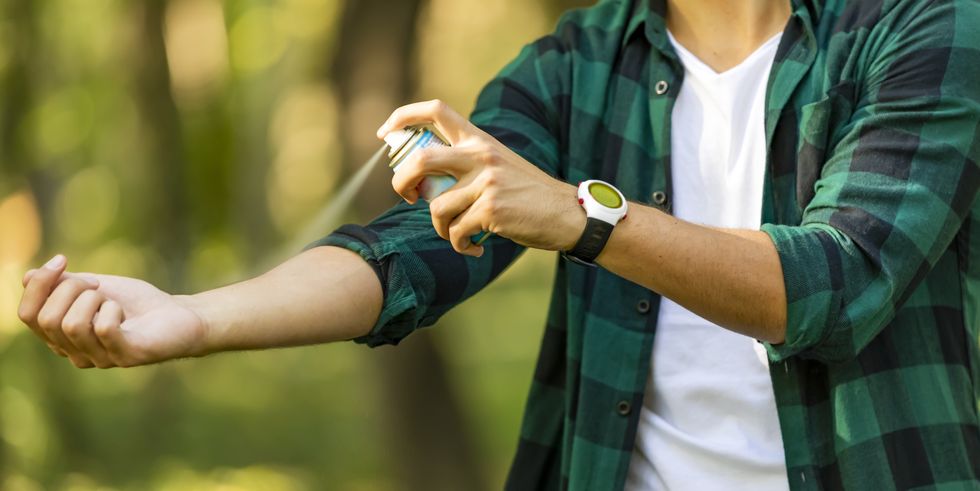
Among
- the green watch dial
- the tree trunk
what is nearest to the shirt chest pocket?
the green watch dial

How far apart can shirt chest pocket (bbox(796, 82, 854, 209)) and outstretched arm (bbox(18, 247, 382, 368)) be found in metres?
0.68

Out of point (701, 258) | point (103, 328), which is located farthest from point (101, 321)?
point (701, 258)

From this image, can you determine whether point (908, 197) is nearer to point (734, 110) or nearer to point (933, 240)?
point (933, 240)

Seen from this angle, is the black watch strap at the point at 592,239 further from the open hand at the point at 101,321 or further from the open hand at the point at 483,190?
the open hand at the point at 101,321

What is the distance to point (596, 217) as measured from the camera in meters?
1.69

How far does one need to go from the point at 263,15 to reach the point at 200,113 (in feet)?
2.84

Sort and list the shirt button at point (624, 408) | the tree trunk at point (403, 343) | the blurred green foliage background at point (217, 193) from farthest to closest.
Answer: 1. the blurred green foliage background at point (217, 193)
2. the tree trunk at point (403, 343)
3. the shirt button at point (624, 408)

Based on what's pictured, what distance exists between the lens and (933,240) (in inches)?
73.9

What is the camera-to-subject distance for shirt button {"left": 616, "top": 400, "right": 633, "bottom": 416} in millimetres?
2115

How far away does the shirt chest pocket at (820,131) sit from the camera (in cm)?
197

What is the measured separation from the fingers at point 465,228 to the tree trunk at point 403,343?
2750 mm

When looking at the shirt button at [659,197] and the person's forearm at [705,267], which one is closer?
the person's forearm at [705,267]

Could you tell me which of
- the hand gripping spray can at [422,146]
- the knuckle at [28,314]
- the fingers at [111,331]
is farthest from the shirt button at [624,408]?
the knuckle at [28,314]

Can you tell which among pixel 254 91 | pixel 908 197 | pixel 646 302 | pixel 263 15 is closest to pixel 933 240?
pixel 908 197
